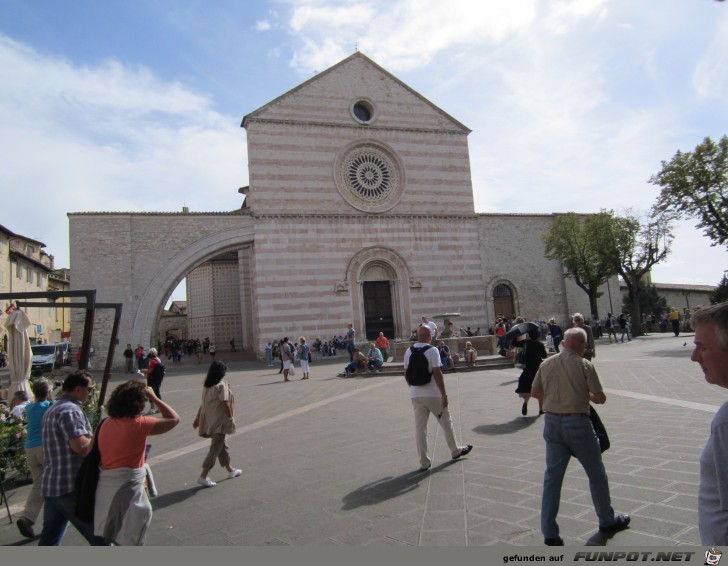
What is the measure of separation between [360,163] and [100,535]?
2577 centimetres

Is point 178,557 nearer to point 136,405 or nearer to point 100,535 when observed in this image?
point 100,535

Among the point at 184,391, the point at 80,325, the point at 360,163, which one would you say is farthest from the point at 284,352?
the point at 360,163

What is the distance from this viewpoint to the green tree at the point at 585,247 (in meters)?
27.4

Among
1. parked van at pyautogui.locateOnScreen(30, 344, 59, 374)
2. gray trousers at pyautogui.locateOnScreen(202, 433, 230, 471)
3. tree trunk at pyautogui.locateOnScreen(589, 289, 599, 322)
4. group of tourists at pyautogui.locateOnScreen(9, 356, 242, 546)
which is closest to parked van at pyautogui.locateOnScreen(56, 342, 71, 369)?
parked van at pyautogui.locateOnScreen(30, 344, 59, 374)

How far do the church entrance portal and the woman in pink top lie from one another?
77.9 ft

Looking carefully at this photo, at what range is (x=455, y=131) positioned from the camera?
Result: 1158 inches

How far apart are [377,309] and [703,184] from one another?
16162 millimetres

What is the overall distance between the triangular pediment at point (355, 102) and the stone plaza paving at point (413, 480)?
20.0 meters

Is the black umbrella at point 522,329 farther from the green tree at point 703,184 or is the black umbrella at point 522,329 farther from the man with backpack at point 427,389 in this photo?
the green tree at point 703,184

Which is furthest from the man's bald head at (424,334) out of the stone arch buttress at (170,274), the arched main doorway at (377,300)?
the arched main doorway at (377,300)

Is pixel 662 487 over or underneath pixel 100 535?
underneath

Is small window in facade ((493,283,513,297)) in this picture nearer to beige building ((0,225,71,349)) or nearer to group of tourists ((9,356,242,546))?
beige building ((0,225,71,349))

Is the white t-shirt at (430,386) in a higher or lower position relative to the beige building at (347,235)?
lower

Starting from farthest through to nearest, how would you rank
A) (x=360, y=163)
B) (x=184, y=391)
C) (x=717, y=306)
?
(x=360, y=163) < (x=184, y=391) < (x=717, y=306)
